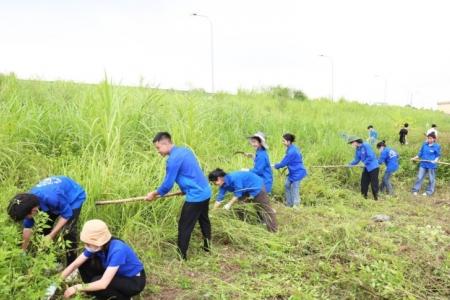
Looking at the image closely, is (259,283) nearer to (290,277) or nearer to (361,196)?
(290,277)

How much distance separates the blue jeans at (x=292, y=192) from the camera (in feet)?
22.3

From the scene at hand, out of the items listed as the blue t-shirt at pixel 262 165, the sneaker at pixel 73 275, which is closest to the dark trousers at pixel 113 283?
the sneaker at pixel 73 275

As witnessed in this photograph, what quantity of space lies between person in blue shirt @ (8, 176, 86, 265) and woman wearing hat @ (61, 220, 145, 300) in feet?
0.81

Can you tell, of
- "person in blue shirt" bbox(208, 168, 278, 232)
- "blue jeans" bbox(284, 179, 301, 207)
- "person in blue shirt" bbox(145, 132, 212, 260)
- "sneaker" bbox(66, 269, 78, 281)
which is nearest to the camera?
"sneaker" bbox(66, 269, 78, 281)

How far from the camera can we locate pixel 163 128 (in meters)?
6.45

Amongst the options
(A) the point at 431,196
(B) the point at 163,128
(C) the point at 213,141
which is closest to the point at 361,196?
(A) the point at 431,196

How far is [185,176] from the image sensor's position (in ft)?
13.6

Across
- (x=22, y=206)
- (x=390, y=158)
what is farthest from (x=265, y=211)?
(x=390, y=158)

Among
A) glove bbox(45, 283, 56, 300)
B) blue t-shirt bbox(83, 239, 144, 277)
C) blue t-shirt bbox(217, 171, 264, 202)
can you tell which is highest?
blue t-shirt bbox(217, 171, 264, 202)

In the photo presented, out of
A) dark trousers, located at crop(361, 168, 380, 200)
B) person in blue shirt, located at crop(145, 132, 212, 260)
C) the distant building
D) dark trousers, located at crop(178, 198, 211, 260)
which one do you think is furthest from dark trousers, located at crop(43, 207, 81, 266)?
the distant building

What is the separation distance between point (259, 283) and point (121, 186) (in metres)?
2.02

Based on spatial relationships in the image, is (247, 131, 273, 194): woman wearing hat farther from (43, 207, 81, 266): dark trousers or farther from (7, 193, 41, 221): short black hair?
(7, 193, 41, 221): short black hair

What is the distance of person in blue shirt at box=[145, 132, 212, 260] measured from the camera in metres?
4.02

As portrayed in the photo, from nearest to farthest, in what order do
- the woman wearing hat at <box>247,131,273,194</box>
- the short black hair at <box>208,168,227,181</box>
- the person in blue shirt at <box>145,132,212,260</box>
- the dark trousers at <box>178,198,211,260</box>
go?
1. the person in blue shirt at <box>145,132,212,260</box>
2. the dark trousers at <box>178,198,211,260</box>
3. the short black hair at <box>208,168,227,181</box>
4. the woman wearing hat at <box>247,131,273,194</box>
